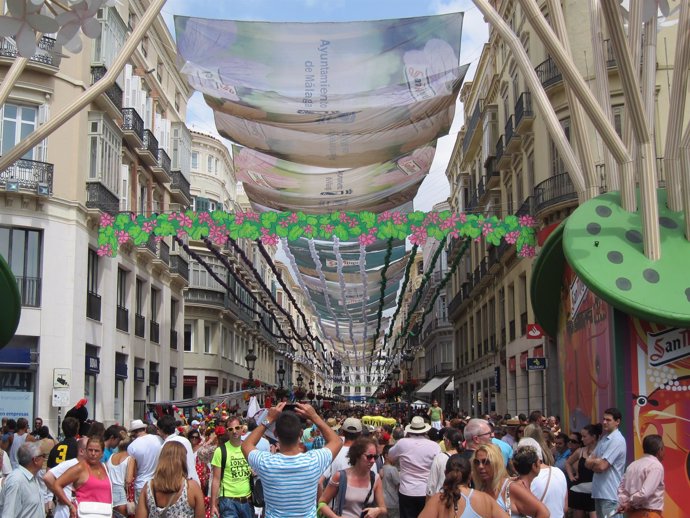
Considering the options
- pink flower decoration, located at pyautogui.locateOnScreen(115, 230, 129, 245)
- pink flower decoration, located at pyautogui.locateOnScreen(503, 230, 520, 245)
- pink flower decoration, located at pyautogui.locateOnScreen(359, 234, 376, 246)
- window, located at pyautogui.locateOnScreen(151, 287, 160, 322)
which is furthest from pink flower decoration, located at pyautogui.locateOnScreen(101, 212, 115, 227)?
window, located at pyautogui.locateOnScreen(151, 287, 160, 322)

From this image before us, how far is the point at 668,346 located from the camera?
37.0 ft

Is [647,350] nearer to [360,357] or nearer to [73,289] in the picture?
[73,289]

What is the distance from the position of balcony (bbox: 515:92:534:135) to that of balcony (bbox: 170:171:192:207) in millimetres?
14827

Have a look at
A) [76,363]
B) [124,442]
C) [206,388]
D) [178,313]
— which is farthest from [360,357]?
[124,442]

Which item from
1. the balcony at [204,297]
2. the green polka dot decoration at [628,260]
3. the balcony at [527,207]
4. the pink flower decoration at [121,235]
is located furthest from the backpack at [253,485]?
the balcony at [204,297]

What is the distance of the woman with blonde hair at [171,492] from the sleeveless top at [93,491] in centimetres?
203

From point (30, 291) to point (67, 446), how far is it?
47.8ft

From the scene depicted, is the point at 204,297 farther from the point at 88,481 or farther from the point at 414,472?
the point at 88,481

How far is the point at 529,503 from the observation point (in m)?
7.22

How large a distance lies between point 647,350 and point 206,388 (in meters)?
44.9

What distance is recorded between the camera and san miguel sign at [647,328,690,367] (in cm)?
1122

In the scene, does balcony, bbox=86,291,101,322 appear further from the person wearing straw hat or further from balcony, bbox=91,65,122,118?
the person wearing straw hat

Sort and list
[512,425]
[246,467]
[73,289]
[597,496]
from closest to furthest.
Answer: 1. [597,496]
2. [246,467]
3. [512,425]
4. [73,289]

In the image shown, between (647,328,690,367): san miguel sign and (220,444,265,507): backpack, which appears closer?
(220,444,265,507): backpack
